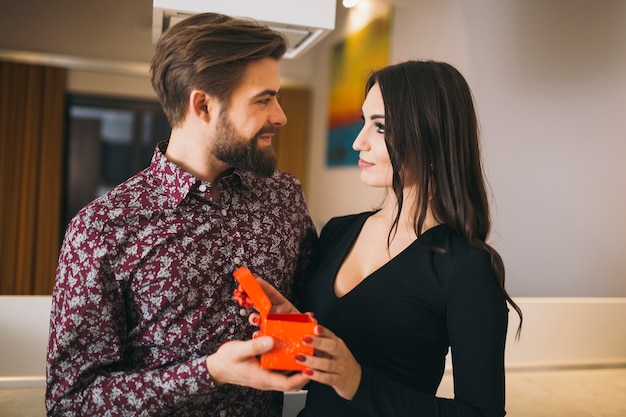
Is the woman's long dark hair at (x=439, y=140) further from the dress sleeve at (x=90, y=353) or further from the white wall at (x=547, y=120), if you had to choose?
the white wall at (x=547, y=120)

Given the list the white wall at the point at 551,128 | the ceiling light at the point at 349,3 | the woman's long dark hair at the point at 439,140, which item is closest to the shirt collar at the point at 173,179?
the woman's long dark hair at the point at 439,140

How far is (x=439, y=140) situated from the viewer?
118 centimetres

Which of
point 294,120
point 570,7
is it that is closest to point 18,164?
point 294,120

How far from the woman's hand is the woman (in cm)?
4

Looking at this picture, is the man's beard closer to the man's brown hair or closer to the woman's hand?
the man's brown hair

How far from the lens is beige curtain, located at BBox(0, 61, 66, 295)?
5508 mm

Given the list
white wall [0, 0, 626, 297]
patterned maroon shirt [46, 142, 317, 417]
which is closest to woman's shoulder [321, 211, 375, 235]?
patterned maroon shirt [46, 142, 317, 417]

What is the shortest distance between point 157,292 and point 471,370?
61cm

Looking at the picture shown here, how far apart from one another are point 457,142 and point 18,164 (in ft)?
17.4

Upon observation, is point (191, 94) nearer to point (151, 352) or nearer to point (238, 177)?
point (238, 177)

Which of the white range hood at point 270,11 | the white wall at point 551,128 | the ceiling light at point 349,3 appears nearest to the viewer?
the white range hood at point 270,11

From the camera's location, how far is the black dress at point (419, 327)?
1.06 m

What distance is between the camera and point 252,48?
50.8 inches

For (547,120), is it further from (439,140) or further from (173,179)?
(173,179)
